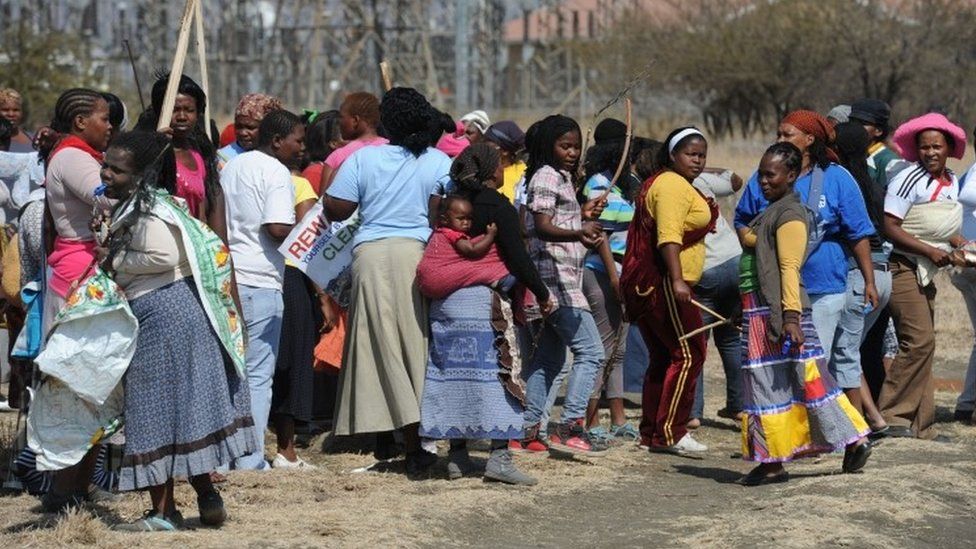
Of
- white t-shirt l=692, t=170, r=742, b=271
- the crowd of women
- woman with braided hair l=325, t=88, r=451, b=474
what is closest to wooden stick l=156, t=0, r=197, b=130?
the crowd of women

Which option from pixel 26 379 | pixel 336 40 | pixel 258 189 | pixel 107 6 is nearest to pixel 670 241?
pixel 258 189

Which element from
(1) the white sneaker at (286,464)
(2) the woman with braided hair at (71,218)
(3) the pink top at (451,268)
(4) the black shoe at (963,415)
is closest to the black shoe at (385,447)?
(1) the white sneaker at (286,464)

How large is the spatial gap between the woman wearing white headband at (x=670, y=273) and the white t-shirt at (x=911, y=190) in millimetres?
1396

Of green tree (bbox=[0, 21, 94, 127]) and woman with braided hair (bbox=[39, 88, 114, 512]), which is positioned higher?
green tree (bbox=[0, 21, 94, 127])

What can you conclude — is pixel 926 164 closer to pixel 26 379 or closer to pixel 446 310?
pixel 446 310

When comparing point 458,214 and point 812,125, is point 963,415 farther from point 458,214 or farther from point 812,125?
point 458,214

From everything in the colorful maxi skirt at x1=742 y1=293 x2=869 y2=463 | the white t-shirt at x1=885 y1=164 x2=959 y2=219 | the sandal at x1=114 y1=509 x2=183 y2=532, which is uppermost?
the white t-shirt at x1=885 y1=164 x2=959 y2=219

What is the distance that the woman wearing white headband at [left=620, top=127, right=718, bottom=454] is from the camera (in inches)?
344

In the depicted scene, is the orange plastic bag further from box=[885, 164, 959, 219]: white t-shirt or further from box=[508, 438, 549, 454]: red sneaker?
box=[885, 164, 959, 219]: white t-shirt

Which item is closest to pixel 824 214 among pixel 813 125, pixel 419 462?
pixel 813 125

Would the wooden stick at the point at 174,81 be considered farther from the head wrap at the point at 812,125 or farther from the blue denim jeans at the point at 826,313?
the blue denim jeans at the point at 826,313

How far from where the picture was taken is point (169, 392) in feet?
21.4

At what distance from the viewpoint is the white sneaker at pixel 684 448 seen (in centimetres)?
945

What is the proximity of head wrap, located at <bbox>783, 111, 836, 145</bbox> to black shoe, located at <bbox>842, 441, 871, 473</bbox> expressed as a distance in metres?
1.60
